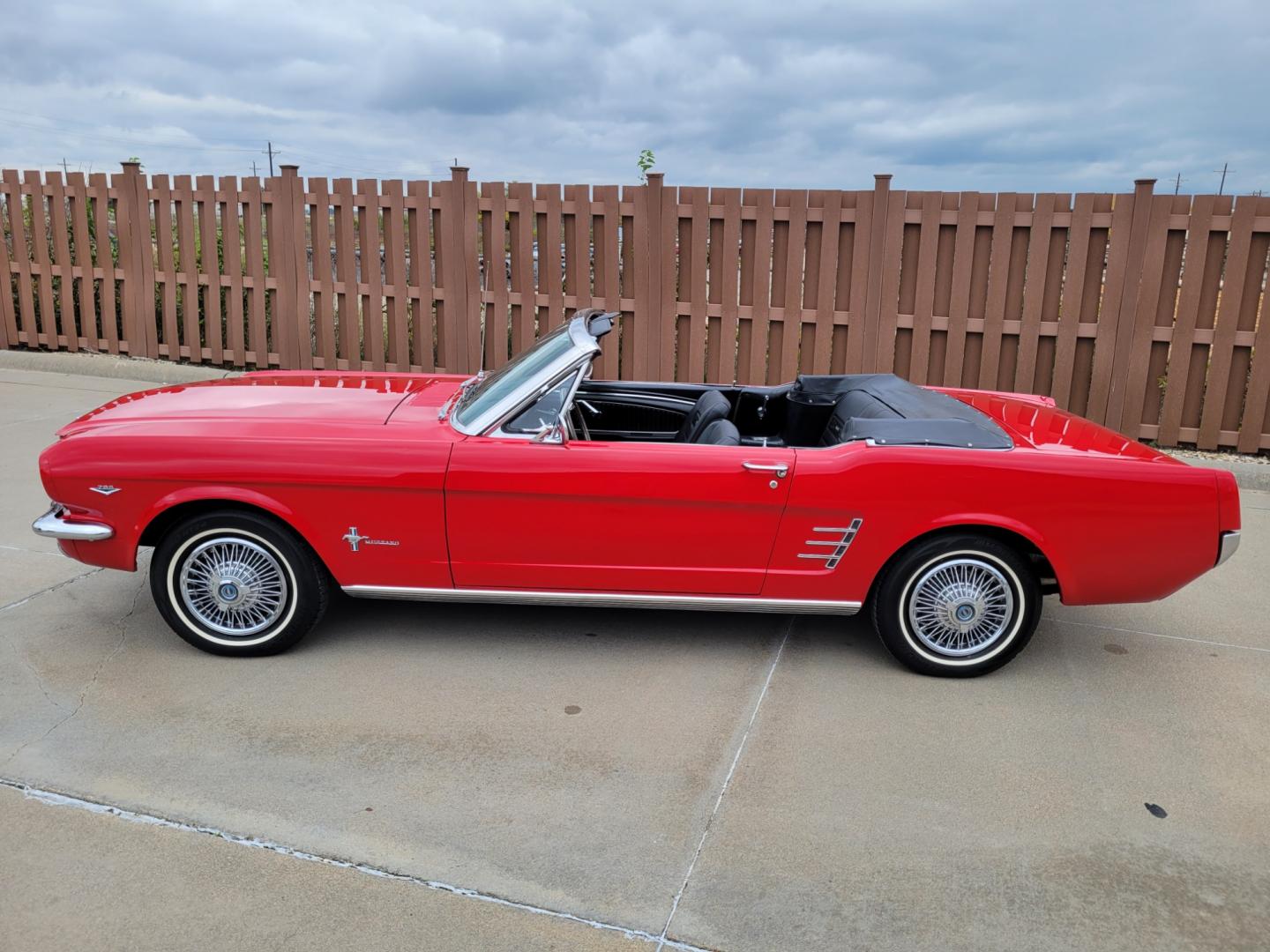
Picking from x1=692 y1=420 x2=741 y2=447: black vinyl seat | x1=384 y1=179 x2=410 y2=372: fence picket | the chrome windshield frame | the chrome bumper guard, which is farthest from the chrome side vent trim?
x1=384 y1=179 x2=410 y2=372: fence picket

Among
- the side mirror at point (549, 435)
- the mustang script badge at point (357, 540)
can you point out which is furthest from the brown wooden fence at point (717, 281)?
the mustang script badge at point (357, 540)

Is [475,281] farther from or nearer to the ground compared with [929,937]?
farther from the ground

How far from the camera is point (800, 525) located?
4.01 metres

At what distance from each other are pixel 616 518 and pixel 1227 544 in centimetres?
241

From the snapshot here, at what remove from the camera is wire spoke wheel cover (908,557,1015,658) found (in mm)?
4062

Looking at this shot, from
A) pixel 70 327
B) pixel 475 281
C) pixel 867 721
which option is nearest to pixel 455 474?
pixel 867 721

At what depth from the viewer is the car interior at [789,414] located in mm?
4141

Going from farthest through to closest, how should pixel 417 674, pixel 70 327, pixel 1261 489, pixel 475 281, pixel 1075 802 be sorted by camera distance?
pixel 70 327
pixel 475 281
pixel 1261 489
pixel 417 674
pixel 1075 802

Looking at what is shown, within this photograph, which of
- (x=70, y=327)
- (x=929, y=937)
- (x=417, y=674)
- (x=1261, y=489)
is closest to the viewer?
(x=929, y=937)

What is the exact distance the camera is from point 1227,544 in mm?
3998

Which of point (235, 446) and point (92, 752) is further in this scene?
point (235, 446)

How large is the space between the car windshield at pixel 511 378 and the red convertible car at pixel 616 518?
2cm

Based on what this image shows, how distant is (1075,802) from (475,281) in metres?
7.22

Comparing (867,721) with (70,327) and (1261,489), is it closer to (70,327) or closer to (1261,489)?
(1261,489)
